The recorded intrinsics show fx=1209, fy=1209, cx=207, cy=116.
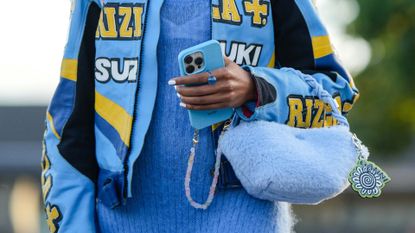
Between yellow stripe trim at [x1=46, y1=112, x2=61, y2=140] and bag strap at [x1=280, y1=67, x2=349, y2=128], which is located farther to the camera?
yellow stripe trim at [x1=46, y1=112, x2=61, y2=140]

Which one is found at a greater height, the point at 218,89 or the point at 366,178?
the point at 218,89

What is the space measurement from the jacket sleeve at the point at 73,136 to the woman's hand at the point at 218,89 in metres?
0.42

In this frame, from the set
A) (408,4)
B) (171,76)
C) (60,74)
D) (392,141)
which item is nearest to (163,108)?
(171,76)

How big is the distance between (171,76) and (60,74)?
40 cm

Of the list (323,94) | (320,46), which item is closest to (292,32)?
(320,46)

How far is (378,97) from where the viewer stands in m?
22.5

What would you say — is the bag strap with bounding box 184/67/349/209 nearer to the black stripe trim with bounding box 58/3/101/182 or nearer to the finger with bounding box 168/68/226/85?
the finger with bounding box 168/68/226/85

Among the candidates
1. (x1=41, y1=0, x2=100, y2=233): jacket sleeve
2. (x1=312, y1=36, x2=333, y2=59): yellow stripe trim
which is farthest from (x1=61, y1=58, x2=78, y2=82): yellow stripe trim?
(x1=312, y1=36, x2=333, y2=59): yellow stripe trim

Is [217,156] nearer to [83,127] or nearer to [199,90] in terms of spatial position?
[199,90]

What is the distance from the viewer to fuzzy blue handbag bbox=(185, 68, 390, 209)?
3238 mm

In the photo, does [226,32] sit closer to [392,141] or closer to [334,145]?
[334,145]

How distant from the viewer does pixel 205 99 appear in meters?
3.28

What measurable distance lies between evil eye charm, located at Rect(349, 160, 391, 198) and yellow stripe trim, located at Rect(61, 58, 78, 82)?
91cm

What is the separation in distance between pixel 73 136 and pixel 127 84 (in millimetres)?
251
